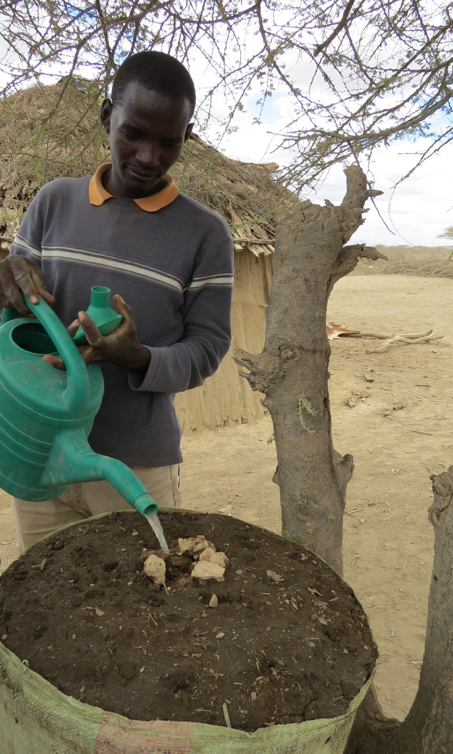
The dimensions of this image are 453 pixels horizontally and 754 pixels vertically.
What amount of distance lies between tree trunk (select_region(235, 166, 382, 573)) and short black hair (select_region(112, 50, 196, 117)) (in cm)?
41

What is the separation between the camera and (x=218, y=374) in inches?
201

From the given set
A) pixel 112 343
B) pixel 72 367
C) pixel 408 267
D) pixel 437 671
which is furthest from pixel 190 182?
pixel 408 267

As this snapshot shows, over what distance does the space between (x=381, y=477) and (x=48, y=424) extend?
3.70m

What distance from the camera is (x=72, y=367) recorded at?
1.00 metres

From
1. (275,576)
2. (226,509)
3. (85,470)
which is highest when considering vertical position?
(85,470)

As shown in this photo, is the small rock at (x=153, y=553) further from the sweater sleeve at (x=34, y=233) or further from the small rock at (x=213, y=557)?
the sweater sleeve at (x=34, y=233)

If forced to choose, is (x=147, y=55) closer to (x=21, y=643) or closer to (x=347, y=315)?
(x=21, y=643)

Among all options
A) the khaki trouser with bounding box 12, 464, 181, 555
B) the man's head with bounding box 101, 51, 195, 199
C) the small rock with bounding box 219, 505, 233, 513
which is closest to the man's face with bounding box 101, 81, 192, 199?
the man's head with bounding box 101, 51, 195, 199

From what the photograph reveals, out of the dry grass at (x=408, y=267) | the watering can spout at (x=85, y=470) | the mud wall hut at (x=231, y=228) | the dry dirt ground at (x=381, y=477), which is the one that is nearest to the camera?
the watering can spout at (x=85, y=470)

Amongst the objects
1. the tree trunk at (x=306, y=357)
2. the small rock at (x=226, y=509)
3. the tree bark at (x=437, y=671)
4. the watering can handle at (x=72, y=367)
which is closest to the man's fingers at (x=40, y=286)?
the watering can handle at (x=72, y=367)

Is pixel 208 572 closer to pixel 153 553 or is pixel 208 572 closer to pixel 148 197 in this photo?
pixel 153 553

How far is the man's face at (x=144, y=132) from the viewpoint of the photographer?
1.24m

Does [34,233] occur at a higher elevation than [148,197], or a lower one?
lower

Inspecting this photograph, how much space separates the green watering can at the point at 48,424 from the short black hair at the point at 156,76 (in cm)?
55
